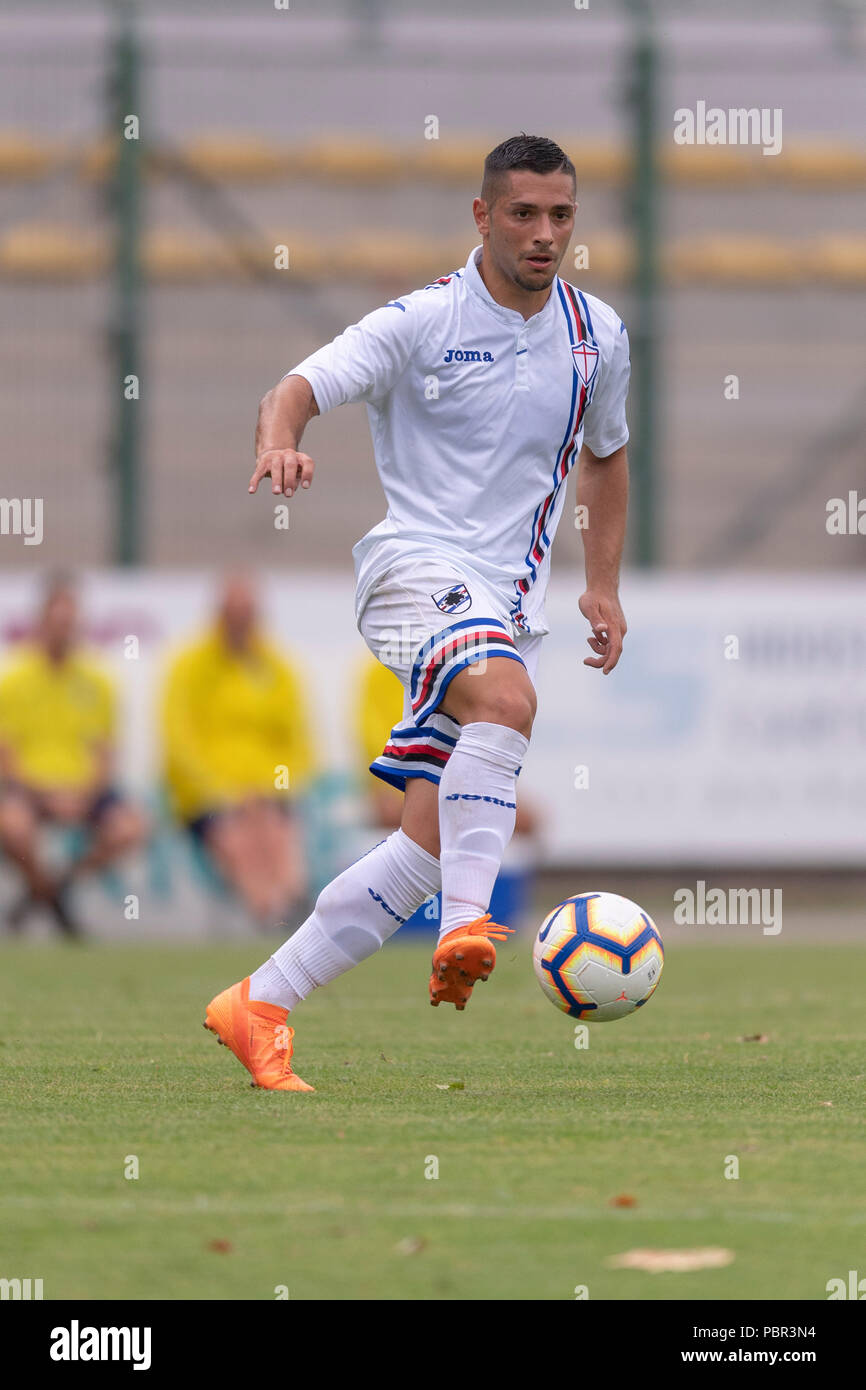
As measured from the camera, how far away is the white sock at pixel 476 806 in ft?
17.8

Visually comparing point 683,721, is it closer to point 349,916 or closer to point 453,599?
point 349,916

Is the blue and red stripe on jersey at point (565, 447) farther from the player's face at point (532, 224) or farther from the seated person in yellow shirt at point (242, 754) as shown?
the seated person in yellow shirt at point (242, 754)

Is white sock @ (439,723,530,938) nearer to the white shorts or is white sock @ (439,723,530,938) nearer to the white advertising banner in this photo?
the white shorts

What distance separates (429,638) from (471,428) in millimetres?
615

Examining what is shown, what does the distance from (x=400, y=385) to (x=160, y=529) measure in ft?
34.9

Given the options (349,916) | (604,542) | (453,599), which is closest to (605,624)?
(604,542)

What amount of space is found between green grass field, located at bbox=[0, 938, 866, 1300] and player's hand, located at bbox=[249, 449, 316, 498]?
4.64 feet

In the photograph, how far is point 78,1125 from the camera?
510cm

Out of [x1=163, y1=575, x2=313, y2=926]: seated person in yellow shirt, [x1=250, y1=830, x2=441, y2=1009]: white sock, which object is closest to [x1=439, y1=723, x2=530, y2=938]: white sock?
[x1=250, y1=830, x2=441, y2=1009]: white sock

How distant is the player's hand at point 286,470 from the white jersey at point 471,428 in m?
0.64

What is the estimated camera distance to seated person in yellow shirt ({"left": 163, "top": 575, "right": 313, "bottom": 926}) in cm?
1366

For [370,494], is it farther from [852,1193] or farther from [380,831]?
[852,1193]

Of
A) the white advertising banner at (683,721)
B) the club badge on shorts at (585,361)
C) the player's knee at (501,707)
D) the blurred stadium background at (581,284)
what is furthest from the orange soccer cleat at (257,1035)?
the blurred stadium background at (581,284)
